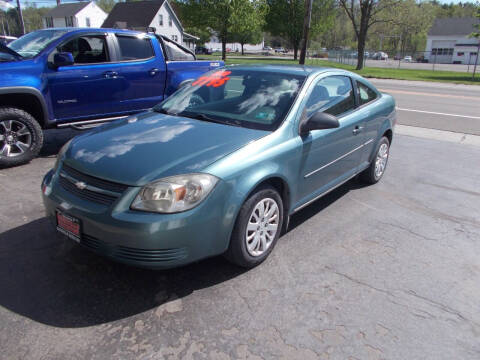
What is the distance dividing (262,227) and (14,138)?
4.07 m

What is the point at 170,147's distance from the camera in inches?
125

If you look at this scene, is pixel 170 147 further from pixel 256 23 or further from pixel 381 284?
pixel 256 23

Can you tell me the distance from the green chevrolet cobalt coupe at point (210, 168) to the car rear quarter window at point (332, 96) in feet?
0.05

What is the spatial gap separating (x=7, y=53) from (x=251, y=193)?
457cm

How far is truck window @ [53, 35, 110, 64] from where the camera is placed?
20.2 feet

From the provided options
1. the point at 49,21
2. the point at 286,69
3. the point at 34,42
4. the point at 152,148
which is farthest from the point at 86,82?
the point at 49,21

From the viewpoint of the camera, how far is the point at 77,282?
10.1ft

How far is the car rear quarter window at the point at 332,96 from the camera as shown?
13.1 feet

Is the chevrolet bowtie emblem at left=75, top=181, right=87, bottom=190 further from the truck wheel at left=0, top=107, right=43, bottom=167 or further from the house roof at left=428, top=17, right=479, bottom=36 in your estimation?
the house roof at left=428, top=17, right=479, bottom=36

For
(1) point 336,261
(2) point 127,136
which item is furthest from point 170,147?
(1) point 336,261

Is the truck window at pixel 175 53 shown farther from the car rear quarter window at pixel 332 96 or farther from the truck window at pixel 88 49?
the car rear quarter window at pixel 332 96

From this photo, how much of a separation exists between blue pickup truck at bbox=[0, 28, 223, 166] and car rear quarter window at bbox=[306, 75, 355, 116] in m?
3.42

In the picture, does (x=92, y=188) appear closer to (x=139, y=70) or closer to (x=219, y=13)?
(x=139, y=70)

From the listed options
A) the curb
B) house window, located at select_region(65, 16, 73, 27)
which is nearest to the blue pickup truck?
the curb
